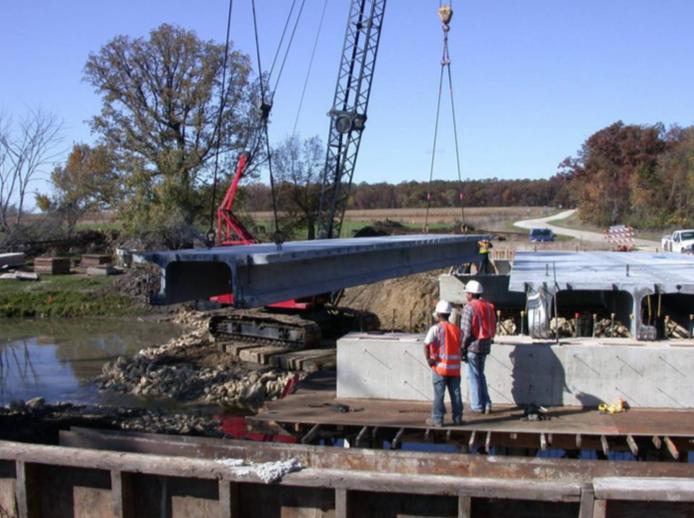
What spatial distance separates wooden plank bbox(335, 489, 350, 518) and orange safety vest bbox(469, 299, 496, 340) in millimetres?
3820

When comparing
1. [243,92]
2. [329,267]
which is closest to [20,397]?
[329,267]

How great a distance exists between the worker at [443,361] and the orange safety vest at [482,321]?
371 millimetres

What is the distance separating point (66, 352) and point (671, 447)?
19.5 m

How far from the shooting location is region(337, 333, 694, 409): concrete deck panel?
9.05 m

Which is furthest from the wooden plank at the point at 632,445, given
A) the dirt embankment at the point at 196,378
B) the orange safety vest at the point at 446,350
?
the dirt embankment at the point at 196,378

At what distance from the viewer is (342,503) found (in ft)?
17.7

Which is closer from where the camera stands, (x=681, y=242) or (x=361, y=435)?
(x=361, y=435)

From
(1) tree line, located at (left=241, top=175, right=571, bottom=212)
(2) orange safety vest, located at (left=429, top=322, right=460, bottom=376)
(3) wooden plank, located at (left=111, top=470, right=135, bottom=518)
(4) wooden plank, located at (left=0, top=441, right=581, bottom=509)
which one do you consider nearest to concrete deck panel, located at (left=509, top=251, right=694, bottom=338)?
(2) orange safety vest, located at (left=429, top=322, right=460, bottom=376)

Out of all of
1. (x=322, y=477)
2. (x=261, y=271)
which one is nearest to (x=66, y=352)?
(x=261, y=271)

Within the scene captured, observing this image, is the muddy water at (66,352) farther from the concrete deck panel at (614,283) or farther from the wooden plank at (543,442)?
the wooden plank at (543,442)

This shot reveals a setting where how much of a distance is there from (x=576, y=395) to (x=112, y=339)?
19.8 m

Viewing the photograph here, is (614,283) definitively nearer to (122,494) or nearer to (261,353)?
(122,494)

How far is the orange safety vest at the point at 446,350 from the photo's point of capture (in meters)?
8.42

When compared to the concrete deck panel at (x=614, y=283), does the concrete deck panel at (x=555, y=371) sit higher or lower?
lower
